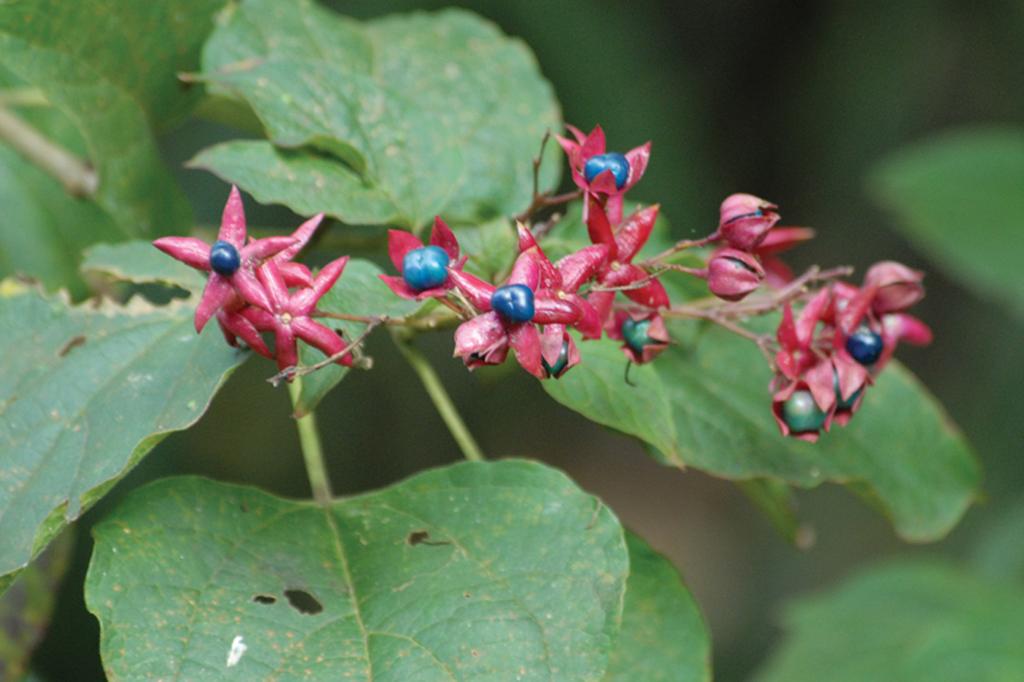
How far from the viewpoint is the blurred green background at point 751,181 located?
3.20 metres

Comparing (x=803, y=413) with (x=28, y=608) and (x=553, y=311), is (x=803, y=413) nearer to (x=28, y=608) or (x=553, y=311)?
(x=553, y=311)

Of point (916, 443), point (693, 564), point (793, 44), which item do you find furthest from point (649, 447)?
point (693, 564)

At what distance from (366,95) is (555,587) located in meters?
0.67

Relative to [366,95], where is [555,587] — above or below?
below

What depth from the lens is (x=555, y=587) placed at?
3.39ft

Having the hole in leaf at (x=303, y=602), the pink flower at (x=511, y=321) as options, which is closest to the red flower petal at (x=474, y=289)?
the pink flower at (x=511, y=321)

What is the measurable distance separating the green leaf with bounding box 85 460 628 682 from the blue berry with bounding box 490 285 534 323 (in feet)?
0.76

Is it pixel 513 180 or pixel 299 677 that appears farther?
pixel 513 180

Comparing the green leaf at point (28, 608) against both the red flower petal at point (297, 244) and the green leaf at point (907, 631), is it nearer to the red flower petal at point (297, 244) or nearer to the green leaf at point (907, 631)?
the red flower petal at point (297, 244)

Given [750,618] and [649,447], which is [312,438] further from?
[750,618]

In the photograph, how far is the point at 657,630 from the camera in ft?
3.98

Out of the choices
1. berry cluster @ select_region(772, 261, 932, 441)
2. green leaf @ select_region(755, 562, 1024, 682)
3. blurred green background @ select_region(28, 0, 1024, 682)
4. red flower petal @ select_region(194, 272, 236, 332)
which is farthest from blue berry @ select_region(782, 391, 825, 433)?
blurred green background @ select_region(28, 0, 1024, 682)

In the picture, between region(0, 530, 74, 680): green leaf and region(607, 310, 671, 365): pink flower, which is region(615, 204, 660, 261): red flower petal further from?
region(0, 530, 74, 680): green leaf

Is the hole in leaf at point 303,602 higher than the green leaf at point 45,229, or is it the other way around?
the hole in leaf at point 303,602
